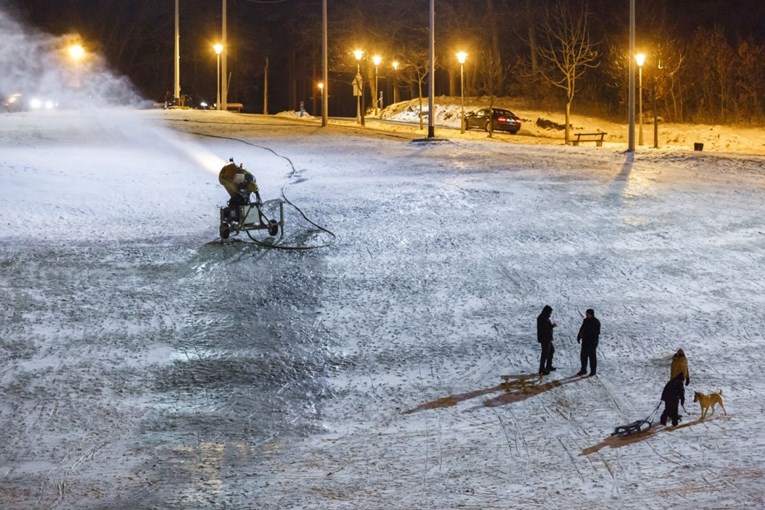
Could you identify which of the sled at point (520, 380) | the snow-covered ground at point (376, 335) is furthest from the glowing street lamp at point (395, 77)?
the sled at point (520, 380)

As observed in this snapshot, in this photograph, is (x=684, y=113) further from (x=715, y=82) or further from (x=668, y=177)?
(x=668, y=177)

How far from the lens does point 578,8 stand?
2756 inches

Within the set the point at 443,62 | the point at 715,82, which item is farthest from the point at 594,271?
the point at 443,62

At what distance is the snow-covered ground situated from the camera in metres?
11.6

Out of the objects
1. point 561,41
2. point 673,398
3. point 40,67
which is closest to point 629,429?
point 673,398

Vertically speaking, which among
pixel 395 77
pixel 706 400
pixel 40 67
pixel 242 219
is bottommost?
pixel 706 400

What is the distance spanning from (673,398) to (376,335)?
18.8 ft

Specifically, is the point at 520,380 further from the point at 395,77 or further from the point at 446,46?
the point at 395,77

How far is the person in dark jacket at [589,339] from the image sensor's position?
15.1 meters

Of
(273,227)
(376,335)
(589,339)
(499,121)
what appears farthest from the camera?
(499,121)

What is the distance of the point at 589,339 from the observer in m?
15.3

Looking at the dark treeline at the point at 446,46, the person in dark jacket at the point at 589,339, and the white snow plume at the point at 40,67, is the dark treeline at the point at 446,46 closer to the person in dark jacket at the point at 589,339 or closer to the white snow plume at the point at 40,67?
the white snow plume at the point at 40,67

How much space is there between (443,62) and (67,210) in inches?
2028

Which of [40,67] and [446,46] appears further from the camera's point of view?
[40,67]
